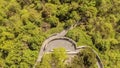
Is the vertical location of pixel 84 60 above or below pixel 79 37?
below

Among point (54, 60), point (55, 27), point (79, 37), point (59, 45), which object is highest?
point (55, 27)

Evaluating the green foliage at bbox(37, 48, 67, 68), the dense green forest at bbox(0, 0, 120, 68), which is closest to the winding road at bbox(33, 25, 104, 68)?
the dense green forest at bbox(0, 0, 120, 68)

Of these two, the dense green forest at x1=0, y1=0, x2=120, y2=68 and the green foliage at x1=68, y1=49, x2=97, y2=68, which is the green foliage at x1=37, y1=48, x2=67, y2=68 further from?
the green foliage at x1=68, y1=49, x2=97, y2=68

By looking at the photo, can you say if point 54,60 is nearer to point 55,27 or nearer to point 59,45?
point 59,45

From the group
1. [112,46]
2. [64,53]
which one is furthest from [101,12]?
[64,53]

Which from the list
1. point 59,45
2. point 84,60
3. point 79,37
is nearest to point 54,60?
point 59,45

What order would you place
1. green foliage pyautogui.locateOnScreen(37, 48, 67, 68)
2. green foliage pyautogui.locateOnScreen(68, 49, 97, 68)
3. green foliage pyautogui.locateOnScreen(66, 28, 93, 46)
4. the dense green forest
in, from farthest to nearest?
green foliage pyautogui.locateOnScreen(66, 28, 93, 46)
the dense green forest
green foliage pyautogui.locateOnScreen(68, 49, 97, 68)
green foliage pyautogui.locateOnScreen(37, 48, 67, 68)

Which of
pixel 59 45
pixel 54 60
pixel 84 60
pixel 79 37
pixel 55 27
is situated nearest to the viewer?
pixel 54 60

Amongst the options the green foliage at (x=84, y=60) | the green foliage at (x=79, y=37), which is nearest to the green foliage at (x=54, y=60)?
the green foliage at (x=84, y=60)
